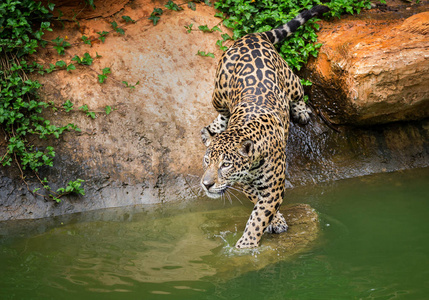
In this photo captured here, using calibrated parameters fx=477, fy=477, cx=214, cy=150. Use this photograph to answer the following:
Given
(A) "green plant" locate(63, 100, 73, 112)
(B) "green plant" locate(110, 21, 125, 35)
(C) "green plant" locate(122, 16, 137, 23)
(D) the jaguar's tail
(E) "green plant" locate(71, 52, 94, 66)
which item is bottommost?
(A) "green plant" locate(63, 100, 73, 112)

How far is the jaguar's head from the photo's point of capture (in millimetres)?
5902

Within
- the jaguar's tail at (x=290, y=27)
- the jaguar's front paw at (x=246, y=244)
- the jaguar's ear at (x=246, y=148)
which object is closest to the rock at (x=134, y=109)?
the jaguar's tail at (x=290, y=27)

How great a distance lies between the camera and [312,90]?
9.51m

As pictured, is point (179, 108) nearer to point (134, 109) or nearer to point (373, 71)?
point (134, 109)

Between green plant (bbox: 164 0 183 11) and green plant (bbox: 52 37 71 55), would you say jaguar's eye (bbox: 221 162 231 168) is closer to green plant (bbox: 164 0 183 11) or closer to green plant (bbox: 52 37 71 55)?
green plant (bbox: 52 37 71 55)

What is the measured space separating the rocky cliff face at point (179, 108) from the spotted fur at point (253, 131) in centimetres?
75

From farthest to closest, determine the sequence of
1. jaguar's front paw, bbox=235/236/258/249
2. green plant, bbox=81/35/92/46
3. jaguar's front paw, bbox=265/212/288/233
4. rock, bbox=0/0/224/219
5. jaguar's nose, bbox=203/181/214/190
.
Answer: green plant, bbox=81/35/92/46
rock, bbox=0/0/224/219
jaguar's front paw, bbox=265/212/288/233
jaguar's front paw, bbox=235/236/258/249
jaguar's nose, bbox=203/181/214/190

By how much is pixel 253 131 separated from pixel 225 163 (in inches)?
26.2

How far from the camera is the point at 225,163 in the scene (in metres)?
5.98

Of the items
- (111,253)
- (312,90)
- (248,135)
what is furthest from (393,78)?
(111,253)

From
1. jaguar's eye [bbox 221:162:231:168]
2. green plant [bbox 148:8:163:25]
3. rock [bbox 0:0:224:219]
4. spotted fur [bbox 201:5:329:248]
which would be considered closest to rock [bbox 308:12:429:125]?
spotted fur [bbox 201:5:329:248]

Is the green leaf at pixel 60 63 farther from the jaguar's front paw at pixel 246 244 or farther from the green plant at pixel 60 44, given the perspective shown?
the jaguar's front paw at pixel 246 244

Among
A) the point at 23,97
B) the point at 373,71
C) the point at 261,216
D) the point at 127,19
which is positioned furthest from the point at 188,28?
the point at 261,216

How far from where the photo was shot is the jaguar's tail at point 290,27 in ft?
30.0
